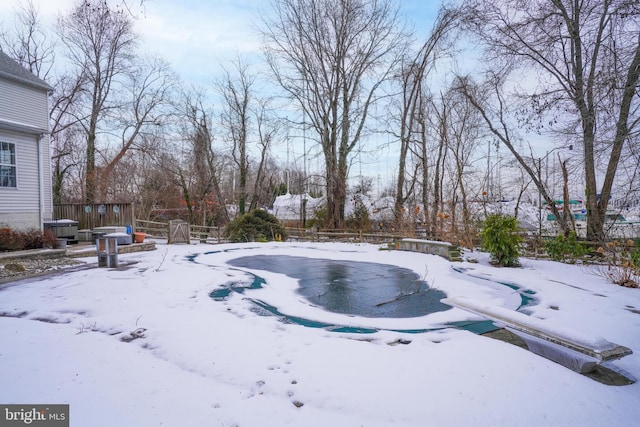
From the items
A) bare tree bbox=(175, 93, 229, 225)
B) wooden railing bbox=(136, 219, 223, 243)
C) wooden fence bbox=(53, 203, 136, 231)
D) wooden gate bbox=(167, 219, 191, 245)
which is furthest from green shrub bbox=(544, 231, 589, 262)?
bare tree bbox=(175, 93, 229, 225)

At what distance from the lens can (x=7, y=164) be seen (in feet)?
34.8

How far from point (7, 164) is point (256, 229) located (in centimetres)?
836

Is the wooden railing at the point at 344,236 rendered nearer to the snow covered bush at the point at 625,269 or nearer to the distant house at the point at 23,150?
the snow covered bush at the point at 625,269

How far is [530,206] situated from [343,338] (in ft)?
47.0

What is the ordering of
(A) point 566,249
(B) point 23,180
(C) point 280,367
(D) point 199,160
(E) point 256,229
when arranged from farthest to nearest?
(D) point 199,160
(E) point 256,229
(B) point 23,180
(A) point 566,249
(C) point 280,367

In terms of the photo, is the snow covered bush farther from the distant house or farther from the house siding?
the house siding

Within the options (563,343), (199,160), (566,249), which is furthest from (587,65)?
(199,160)

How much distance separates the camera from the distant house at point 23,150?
10594 millimetres

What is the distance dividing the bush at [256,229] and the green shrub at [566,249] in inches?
396

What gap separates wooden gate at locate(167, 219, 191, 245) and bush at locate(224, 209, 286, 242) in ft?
6.30

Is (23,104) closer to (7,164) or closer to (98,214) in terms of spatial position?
(7,164)

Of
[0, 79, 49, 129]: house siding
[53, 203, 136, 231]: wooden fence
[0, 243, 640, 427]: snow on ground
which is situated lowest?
[0, 243, 640, 427]: snow on ground

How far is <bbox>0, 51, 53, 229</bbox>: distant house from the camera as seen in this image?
417 inches

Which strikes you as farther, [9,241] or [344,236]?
[344,236]
